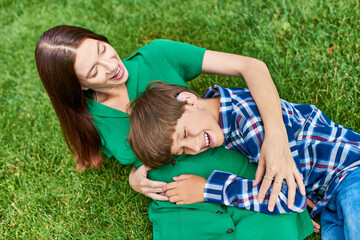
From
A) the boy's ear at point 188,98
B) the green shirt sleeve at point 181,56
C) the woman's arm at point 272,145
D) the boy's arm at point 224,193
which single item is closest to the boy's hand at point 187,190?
the boy's arm at point 224,193

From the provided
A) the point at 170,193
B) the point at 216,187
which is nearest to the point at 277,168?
the point at 216,187

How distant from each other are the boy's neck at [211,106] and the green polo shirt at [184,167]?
0.84 feet

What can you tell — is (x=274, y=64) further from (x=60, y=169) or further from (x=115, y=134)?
(x=60, y=169)

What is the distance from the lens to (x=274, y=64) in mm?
3330

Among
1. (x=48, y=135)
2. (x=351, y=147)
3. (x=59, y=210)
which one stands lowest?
(x=59, y=210)

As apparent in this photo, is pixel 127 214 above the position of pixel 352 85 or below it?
below

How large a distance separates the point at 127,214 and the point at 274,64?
1.93m

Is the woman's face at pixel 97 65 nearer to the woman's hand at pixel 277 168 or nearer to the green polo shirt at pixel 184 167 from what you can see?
the green polo shirt at pixel 184 167

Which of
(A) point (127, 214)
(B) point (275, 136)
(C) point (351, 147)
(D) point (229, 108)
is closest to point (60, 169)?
(A) point (127, 214)

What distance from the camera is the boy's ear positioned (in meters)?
2.24

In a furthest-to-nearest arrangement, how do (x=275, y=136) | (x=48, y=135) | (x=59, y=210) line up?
(x=48, y=135)
(x=59, y=210)
(x=275, y=136)

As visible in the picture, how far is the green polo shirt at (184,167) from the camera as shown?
6.89 feet

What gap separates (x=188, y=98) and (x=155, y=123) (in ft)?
0.94

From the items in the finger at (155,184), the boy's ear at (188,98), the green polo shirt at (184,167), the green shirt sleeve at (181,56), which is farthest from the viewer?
the green shirt sleeve at (181,56)
